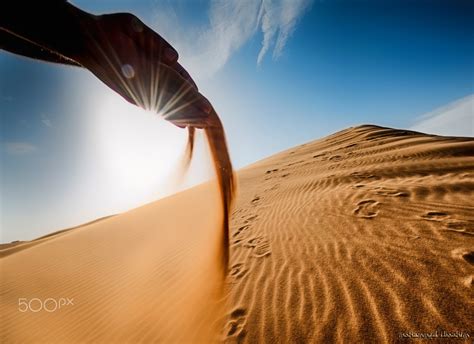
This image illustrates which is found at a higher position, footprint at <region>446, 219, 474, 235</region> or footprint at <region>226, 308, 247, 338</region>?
footprint at <region>446, 219, 474, 235</region>

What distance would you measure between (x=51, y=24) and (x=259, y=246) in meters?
4.26

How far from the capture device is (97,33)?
108 cm

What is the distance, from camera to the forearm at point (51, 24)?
0.94 metres

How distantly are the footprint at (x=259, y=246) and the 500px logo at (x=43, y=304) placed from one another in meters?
4.07

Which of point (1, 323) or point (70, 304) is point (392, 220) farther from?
point (1, 323)

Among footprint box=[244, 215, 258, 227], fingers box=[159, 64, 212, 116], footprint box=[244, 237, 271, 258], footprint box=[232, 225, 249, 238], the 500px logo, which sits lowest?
the 500px logo

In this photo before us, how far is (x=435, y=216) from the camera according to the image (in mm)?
3672

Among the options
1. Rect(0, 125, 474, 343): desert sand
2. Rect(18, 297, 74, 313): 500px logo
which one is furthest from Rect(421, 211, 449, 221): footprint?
Rect(18, 297, 74, 313): 500px logo

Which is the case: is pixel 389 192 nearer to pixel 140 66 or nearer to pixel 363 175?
pixel 363 175

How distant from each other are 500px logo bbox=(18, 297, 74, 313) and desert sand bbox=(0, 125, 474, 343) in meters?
0.06

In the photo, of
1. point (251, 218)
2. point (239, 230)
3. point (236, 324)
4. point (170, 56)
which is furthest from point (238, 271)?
point (170, 56)

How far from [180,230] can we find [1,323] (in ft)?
14.0

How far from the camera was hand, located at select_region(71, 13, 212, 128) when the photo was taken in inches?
42.9

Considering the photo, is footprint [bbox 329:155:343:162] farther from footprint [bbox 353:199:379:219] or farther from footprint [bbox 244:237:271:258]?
footprint [bbox 244:237:271:258]
